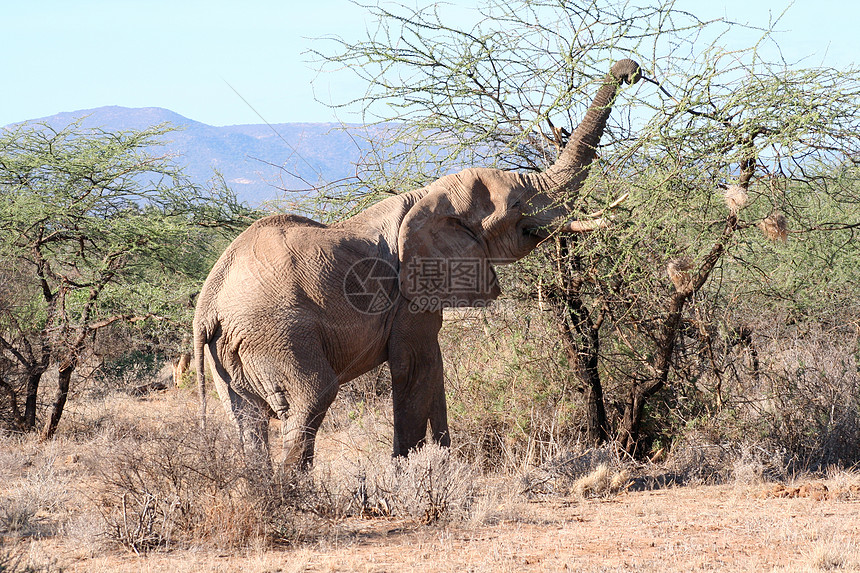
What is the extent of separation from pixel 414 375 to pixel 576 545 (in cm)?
195

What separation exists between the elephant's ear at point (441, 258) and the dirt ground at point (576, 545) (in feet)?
5.65

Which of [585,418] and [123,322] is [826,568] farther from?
[123,322]

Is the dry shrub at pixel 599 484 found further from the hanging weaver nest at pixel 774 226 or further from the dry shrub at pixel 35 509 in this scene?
the dry shrub at pixel 35 509

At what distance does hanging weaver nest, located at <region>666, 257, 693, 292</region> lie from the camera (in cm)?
706

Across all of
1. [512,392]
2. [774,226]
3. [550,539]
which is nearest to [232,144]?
[512,392]

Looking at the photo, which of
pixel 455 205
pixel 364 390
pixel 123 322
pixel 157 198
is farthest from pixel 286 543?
pixel 157 198

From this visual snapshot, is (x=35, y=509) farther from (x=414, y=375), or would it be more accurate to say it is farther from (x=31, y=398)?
(x=31, y=398)

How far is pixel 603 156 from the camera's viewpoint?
24.5 ft

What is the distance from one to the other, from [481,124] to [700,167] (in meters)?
2.33

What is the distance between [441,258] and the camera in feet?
22.9

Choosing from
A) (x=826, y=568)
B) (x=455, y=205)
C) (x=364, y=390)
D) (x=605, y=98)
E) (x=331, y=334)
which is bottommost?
(x=826, y=568)

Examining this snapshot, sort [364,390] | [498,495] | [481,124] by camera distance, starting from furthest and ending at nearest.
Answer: [364,390]
[481,124]
[498,495]

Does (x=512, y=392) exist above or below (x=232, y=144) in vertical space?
below

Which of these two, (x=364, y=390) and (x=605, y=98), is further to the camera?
(x=364, y=390)
